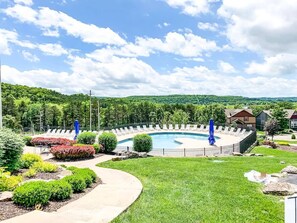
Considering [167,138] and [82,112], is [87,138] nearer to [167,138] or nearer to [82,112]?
[167,138]

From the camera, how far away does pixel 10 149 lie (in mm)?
9812

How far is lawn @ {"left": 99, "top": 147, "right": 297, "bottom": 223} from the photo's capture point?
22.2 feet

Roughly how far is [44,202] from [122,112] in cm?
5007

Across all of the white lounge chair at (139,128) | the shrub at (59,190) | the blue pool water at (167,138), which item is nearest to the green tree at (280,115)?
the blue pool water at (167,138)

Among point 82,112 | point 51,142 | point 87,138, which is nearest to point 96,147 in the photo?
point 87,138

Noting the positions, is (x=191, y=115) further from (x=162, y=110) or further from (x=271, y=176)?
(x=271, y=176)

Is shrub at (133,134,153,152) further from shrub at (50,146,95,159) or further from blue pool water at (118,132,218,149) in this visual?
blue pool water at (118,132,218,149)

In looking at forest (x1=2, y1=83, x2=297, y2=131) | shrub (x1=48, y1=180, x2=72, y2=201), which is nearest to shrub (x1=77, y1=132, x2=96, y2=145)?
shrub (x1=48, y1=180, x2=72, y2=201)

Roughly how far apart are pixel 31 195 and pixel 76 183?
1718mm

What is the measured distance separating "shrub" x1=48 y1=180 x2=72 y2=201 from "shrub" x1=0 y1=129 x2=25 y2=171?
2679 millimetres

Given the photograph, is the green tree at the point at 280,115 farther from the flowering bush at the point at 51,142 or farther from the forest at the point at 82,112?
the flowering bush at the point at 51,142

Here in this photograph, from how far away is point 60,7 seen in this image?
810 inches

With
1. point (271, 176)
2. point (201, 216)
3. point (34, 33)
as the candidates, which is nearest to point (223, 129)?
point (34, 33)

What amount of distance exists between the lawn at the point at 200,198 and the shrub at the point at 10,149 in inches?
161
